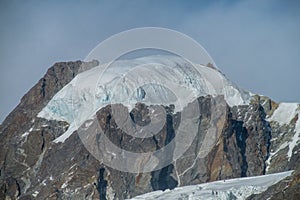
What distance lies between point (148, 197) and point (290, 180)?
912 inches

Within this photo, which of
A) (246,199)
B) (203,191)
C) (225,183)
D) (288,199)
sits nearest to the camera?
(288,199)

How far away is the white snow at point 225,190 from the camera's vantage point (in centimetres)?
12144

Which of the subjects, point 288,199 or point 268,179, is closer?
point 288,199

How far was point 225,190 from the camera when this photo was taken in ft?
414

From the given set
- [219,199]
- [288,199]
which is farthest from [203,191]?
[288,199]

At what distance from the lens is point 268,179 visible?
129125mm

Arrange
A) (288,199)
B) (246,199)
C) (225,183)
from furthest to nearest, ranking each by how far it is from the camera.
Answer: (225,183) → (246,199) → (288,199)

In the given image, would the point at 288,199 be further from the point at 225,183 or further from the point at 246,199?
the point at 225,183

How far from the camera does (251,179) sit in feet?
447

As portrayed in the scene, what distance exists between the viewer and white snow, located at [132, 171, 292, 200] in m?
121

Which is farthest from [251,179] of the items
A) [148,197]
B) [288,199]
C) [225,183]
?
[288,199]

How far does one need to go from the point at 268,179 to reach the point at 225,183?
28.2 feet

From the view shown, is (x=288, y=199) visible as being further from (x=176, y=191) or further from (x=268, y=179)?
(x=176, y=191)

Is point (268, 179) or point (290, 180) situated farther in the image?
point (268, 179)
